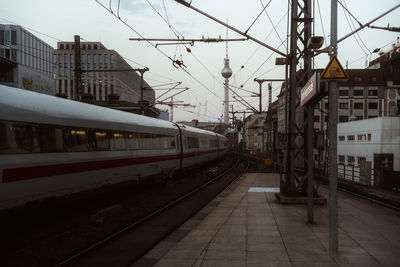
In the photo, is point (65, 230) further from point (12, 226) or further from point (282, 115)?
point (282, 115)

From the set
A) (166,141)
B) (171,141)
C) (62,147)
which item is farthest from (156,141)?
(62,147)

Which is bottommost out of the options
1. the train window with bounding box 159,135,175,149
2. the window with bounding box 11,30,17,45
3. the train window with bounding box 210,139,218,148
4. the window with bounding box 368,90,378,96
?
the train window with bounding box 210,139,218,148

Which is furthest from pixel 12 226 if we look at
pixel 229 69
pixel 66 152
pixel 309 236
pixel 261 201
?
pixel 229 69

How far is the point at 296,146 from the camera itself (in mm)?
11852

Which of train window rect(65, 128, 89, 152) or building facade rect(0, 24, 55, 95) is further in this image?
building facade rect(0, 24, 55, 95)

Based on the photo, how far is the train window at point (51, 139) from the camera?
8500 millimetres

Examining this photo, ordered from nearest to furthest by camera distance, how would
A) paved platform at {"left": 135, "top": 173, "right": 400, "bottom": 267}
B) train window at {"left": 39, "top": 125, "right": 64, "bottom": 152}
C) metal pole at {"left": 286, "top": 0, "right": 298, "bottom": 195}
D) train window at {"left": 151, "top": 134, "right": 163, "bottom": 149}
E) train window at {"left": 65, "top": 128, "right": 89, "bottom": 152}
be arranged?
1. paved platform at {"left": 135, "top": 173, "right": 400, "bottom": 267}
2. train window at {"left": 39, "top": 125, "right": 64, "bottom": 152}
3. train window at {"left": 65, "top": 128, "right": 89, "bottom": 152}
4. metal pole at {"left": 286, "top": 0, "right": 298, "bottom": 195}
5. train window at {"left": 151, "top": 134, "right": 163, "bottom": 149}

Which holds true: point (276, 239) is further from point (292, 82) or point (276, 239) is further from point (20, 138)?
point (292, 82)

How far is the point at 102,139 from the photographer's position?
452 inches

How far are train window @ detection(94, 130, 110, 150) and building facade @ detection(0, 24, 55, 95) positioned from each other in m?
22.9

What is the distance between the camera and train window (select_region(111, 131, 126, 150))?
12.2 meters

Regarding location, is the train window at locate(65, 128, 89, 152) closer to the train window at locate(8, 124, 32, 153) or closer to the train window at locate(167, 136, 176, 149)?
the train window at locate(8, 124, 32, 153)

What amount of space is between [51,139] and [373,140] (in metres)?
26.3

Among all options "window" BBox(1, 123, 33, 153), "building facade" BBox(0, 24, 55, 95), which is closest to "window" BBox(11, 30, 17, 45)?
"building facade" BBox(0, 24, 55, 95)
